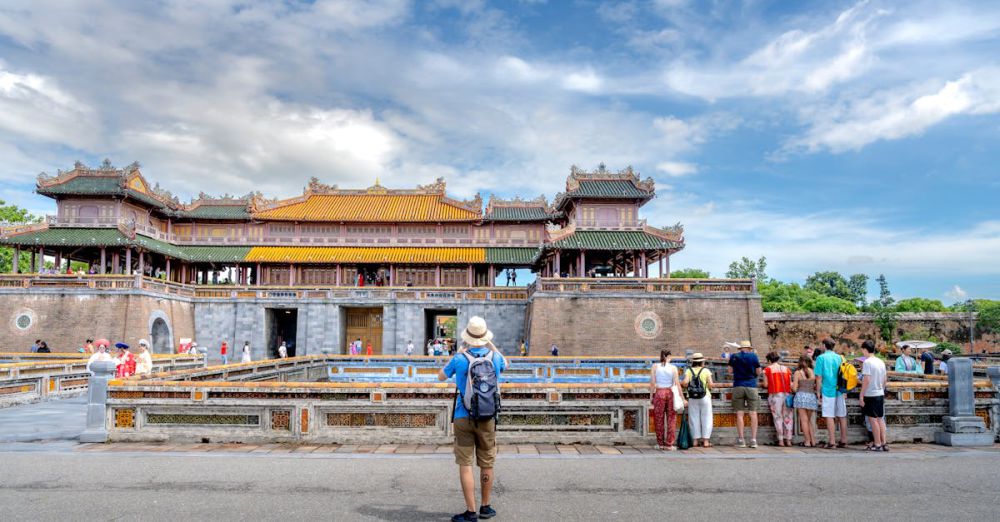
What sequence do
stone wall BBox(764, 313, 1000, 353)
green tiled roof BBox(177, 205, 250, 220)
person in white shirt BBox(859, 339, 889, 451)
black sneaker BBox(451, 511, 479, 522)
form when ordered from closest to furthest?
1. black sneaker BBox(451, 511, 479, 522)
2. person in white shirt BBox(859, 339, 889, 451)
3. green tiled roof BBox(177, 205, 250, 220)
4. stone wall BBox(764, 313, 1000, 353)

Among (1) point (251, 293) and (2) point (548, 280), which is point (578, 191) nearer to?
(2) point (548, 280)

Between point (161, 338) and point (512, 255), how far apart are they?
67.5 ft

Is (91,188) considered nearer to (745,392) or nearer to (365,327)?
(365,327)

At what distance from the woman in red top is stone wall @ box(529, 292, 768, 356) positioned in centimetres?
2088

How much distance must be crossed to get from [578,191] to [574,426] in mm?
26712

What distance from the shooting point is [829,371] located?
9758mm

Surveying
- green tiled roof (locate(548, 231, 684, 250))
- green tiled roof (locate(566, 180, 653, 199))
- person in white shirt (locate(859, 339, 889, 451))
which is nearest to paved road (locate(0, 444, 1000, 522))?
person in white shirt (locate(859, 339, 889, 451))

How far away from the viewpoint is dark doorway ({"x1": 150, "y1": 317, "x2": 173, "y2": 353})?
3309 cm

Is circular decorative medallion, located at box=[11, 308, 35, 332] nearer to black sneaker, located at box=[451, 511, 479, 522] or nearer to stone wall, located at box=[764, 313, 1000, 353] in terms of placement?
black sneaker, located at box=[451, 511, 479, 522]

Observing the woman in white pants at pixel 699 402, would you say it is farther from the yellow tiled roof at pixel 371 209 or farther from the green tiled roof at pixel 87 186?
the green tiled roof at pixel 87 186

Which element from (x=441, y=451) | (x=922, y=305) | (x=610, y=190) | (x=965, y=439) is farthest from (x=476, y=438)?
(x=922, y=305)

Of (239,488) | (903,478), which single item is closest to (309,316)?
(239,488)

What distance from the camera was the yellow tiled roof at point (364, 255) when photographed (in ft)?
126

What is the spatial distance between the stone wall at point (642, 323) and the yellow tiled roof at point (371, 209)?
1180 cm
